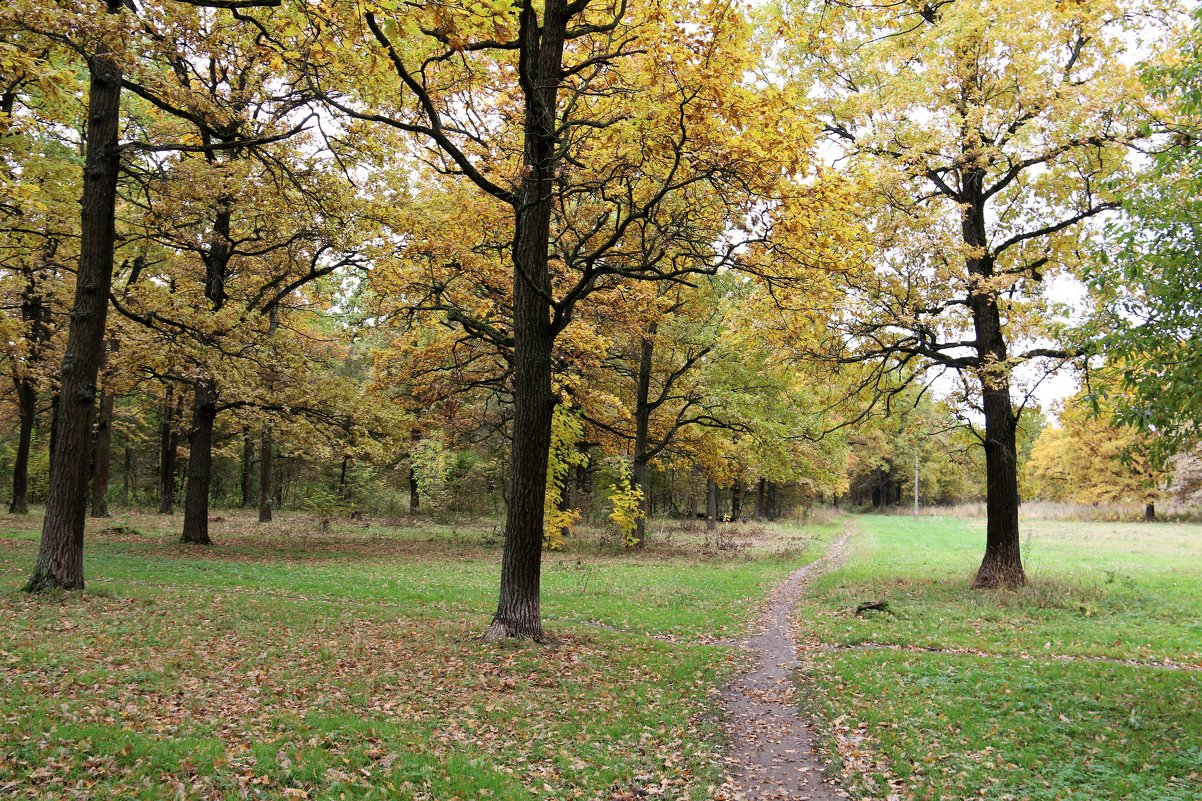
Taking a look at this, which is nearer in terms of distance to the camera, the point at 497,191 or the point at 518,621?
the point at 497,191

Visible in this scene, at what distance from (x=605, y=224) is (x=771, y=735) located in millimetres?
12553

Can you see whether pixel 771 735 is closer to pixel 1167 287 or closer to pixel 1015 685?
pixel 1015 685

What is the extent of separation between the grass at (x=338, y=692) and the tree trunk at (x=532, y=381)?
0.71m

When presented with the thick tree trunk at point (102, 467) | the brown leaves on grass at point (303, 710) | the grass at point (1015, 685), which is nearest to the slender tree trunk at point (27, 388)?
the thick tree trunk at point (102, 467)

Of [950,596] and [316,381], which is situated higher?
[316,381]

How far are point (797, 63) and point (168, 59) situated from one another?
12860 millimetres

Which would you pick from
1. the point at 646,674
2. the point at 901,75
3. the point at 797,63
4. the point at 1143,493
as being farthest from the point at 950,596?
the point at 1143,493

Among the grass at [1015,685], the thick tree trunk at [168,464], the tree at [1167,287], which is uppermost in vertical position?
the tree at [1167,287]

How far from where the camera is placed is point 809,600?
1559 centimetres

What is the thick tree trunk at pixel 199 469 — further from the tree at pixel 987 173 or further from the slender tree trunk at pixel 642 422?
the tree at pixel 987 173

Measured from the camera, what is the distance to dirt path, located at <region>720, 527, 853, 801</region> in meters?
6.14

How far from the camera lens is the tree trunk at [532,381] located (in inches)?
375

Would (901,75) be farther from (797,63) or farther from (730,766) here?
(730,766)

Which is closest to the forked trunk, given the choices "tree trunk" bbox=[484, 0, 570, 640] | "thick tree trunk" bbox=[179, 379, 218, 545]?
"tree trunk" bbox=[484, 0, 570, 640]
